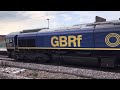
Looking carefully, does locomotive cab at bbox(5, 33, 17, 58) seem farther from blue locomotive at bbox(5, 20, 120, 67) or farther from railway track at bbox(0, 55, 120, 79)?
railway track at bbox(0, 55, 120, 79)

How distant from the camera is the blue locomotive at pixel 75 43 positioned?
13.4 metres

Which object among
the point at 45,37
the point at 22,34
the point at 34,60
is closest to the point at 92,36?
the point at 45,37

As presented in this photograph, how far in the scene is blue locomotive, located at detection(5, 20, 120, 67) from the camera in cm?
1344

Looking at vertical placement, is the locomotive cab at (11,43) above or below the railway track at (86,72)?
above

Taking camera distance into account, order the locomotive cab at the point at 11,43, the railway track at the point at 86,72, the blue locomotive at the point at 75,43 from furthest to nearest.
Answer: the locomotive cab at the point at 11,43 < the blue locomotive at the point at 75,43 < the railway track at the point at 86,72

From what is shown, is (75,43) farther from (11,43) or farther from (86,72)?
(11,43)

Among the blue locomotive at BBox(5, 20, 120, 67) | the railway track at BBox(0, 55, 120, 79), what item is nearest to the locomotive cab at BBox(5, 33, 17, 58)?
the blue locomotive at BBox(5, 20, 120, 67)

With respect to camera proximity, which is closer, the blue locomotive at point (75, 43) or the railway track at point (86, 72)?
the railway track at point (86, 72)

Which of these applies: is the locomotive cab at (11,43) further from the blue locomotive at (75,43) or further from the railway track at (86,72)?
the railway track at (86,72)

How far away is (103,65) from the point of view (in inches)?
536

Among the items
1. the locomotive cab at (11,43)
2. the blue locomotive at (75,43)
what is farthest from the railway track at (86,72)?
the locomotive cab at (11,43)

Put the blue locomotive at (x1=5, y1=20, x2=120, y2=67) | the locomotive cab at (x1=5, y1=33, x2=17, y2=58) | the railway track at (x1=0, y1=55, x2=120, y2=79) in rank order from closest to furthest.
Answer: the railway track at (x1=0, y1=55, x2=120, y2=79) < the blue locomotive at (x1=5, y1=20, x2=120, y2=67) < the locomotive cab at (x1=5, y1=33, x2=17, y2=58)

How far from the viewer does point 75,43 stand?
50.9 ft
